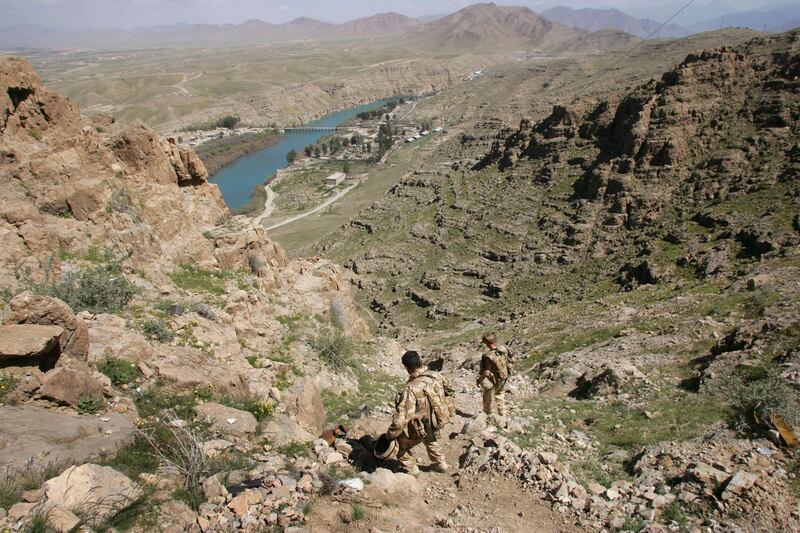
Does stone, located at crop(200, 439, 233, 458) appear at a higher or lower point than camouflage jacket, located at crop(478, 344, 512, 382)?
higher

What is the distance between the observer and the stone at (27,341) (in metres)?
6.34

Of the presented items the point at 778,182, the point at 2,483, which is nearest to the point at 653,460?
the point at 2,483

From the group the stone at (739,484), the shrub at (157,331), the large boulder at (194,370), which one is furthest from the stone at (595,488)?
the shrub at (157,331)

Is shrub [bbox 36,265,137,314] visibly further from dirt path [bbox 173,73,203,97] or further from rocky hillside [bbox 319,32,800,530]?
dirt path [bbox 173,73,203,97]

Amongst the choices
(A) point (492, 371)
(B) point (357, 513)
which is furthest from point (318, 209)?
(B) point (357, 513)

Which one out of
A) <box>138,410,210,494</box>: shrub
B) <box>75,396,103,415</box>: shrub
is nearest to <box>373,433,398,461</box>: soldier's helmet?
<box>138,410,210,494</box>: shrub

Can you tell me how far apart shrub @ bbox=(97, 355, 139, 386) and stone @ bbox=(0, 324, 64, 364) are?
1058mm

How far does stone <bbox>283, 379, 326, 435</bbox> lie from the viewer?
353 inches

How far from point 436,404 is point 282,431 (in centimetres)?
271

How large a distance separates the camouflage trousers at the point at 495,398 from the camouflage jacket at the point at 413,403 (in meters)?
4.09

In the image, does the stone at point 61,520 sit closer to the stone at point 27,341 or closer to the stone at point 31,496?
the stone at point 31,496

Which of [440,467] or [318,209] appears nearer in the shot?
[440,467]

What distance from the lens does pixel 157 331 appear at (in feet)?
31.8

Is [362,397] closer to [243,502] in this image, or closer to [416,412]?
[416,412]
